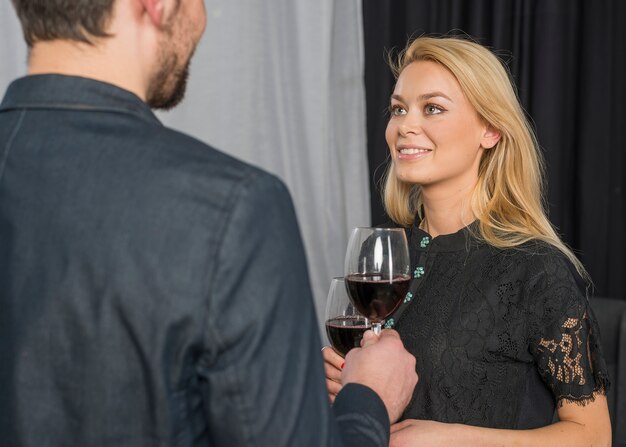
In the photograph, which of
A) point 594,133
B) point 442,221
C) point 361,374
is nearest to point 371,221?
point 594,133

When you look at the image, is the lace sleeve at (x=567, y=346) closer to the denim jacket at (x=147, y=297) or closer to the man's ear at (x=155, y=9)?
the denim jacket at (x=147, y=297)

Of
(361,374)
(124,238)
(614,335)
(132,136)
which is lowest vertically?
(614,335)

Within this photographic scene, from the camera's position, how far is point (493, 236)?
75.9 inches

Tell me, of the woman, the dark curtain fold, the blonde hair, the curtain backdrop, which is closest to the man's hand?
the woman

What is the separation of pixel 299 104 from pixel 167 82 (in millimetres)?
2983

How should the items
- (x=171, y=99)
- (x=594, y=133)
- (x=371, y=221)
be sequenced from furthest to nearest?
(x=371, y=221)
(x=594, y=133)
(x=171, y=99)

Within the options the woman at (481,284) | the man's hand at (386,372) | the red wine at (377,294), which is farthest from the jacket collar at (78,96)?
the woman at (481,284)

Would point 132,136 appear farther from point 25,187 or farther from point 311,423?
point 311,423

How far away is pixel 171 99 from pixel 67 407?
38 centimetres

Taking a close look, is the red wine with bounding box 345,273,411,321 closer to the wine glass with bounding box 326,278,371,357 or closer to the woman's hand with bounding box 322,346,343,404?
the wine glass with bounding box 326,278,371,357

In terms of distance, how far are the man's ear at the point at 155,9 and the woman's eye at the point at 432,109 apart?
3.90 feet

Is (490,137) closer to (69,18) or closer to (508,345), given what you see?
(508,345)

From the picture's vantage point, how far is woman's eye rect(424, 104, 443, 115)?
2014 mm

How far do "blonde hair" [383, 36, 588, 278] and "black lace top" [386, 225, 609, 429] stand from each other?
127 millimetres
